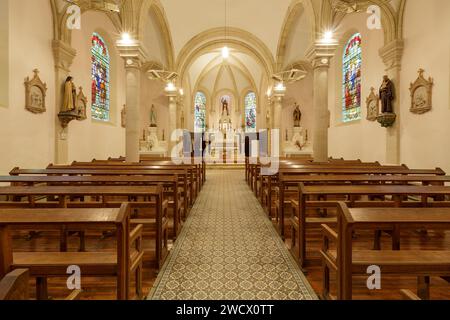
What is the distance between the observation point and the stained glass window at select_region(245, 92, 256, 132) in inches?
997

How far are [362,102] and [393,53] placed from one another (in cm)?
292

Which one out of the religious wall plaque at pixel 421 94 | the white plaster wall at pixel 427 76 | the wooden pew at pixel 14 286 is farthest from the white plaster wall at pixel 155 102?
the wooden pew at pixel 14 286

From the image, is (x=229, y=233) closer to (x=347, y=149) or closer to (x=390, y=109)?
(x=390, y=109)

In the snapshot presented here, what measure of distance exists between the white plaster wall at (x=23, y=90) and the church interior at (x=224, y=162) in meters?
0.05

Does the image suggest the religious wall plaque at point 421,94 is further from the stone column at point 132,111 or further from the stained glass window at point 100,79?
the stained glass window at point 100,79

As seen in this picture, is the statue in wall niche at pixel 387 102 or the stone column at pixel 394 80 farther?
the statue in wall niche at pixel 387 102

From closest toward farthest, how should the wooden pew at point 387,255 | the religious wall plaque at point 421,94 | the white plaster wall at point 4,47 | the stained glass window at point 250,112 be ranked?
1. the wooden pew at point 387,255
2. the white plaster wall at point 4,47
3. the religious wall plaque at point 421,94
4. the stained glass window at point 250,112

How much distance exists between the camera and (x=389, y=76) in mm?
9266

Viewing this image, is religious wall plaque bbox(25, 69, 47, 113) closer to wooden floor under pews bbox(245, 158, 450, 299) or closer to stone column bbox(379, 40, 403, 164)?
wooden floor under pews bbox(245, 158, 450, 299)

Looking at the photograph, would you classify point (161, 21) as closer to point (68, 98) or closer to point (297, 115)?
point (68, 98)

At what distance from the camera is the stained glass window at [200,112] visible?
82.6 ft

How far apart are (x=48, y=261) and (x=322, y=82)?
875 cm

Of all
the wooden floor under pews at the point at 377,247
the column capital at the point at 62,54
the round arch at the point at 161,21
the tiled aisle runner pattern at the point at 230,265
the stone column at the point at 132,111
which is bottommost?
the tiled aisle runner pattern at the point at 230,265
